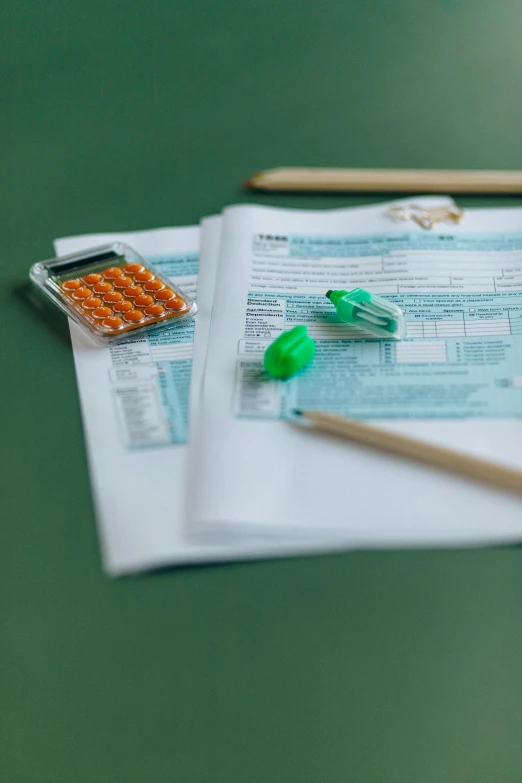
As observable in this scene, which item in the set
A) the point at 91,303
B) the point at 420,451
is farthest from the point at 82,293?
the point at 420,451

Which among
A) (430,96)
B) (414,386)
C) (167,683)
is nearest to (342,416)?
(414,386)

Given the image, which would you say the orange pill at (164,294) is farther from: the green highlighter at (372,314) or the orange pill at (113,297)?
the green highlighter at (372,314)

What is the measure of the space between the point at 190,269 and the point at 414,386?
0.73 ft

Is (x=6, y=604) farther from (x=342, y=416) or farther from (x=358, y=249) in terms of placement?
(x=358, y=249)

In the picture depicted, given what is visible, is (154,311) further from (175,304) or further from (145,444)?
(145,444)

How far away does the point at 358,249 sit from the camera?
70cm

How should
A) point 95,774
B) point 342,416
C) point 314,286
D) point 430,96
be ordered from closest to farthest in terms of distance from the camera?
point 95,774
point 342,416
point 314,286
point 430,96

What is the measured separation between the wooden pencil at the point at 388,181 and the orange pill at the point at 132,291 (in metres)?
0.19

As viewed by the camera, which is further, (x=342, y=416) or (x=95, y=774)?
(x=342, y=416)

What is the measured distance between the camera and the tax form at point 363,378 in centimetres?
49

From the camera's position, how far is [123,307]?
0.63 metres

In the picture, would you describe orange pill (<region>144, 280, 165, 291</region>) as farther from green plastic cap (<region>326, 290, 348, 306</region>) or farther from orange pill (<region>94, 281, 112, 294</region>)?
green plastic cap (<region>326, 290, 348, 306</region>)

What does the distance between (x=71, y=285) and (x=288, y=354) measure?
195 millimetres

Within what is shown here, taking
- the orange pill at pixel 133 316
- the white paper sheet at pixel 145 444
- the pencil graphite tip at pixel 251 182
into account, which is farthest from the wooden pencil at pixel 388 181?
the orange pill at pixel 133 316
